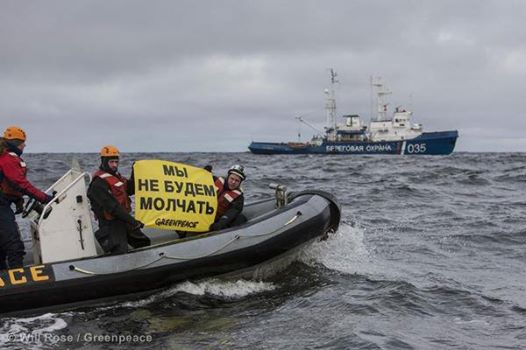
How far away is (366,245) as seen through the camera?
11.0 meters

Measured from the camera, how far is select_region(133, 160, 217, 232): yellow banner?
7.36 meters

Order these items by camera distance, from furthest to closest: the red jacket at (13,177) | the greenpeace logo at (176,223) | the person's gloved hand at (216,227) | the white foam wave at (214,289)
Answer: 1. the person's gloved hand at (216,227)
2. the greenpeace logo at (176,223)
3. the white foam wave at (214,289)
4. the red jacket at (13,177)

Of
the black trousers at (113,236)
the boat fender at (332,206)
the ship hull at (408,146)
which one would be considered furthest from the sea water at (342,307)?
the ship hull at (408,146)

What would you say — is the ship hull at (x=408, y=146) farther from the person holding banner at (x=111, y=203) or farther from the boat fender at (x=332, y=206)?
the person holding banner at (x=111, y=203)

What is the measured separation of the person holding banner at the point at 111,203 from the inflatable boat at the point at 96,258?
139 millimetres

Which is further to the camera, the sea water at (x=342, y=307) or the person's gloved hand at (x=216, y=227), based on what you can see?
the person's gloved hand at (x=216, y=227)

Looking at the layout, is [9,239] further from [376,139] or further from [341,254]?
[376,139]

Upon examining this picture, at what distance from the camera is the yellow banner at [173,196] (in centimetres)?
736

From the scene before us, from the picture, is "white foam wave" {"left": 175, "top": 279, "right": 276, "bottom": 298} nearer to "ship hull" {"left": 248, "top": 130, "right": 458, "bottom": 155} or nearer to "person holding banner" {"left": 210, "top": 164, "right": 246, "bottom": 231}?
"person holding banner" {"left": 210, "top": 164, "right": 246, "bottom": 231}

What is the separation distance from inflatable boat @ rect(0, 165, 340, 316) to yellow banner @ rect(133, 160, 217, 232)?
0.30m

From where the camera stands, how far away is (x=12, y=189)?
A: 22.3ft

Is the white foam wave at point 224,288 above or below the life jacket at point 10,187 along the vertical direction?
below

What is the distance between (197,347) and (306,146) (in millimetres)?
71205

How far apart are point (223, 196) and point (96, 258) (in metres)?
2.03
